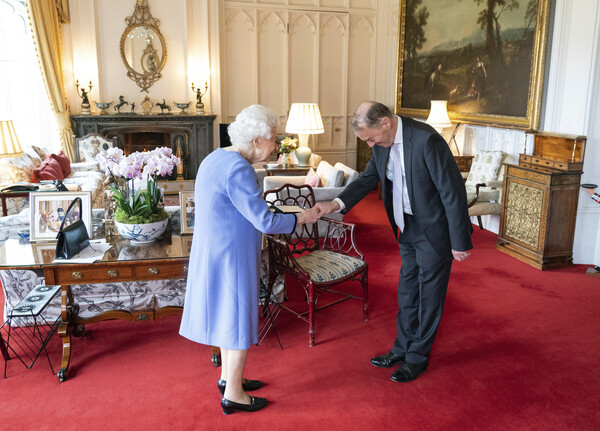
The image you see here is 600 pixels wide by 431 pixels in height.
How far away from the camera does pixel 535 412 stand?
9.15 feet

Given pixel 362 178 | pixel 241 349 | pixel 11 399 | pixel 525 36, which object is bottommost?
pixel 11 399

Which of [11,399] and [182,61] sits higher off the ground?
[182,61]

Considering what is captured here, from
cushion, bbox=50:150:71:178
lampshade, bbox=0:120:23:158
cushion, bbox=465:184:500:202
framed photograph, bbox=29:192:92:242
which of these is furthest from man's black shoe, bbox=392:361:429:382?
lampshade, bbox=0:120:23:158

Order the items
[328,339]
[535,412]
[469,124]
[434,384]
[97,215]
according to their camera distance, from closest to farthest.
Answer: [535,412] < [434,384] < [328,339] < [97,215] < [469,124]

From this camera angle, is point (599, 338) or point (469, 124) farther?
point (469, 124)

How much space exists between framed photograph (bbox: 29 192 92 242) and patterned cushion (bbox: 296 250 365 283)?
1521 mm

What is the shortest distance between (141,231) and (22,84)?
21.3 ft

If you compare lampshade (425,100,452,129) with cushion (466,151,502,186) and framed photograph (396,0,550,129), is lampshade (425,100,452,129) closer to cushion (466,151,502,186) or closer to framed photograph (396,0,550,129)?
framed photograph (396,0,550,129)

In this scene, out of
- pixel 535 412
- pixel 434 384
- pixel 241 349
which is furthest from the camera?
pixel 434 384

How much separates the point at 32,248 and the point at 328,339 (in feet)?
6.67

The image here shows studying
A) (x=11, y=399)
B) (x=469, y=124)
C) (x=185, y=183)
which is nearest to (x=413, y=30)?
(x=469, y=124)

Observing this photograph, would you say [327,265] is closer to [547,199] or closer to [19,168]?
[547,199]

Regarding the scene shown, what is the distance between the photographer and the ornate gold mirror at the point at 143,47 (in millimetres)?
8914

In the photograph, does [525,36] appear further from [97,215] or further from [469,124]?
[97,215]
